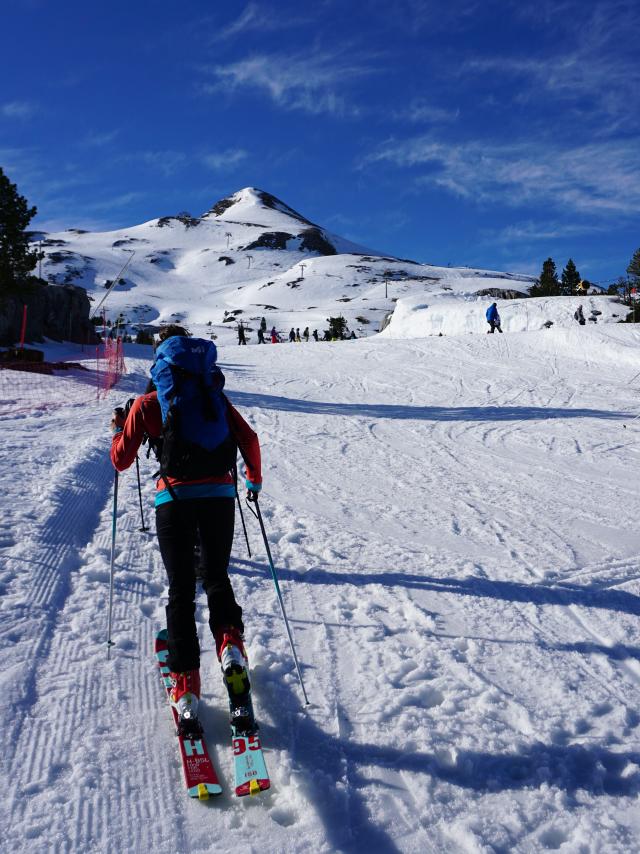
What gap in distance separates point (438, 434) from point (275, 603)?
26.5 ft

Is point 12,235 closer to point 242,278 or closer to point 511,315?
point 511,315

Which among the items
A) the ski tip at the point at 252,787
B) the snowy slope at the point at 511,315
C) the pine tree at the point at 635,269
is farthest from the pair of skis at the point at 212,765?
the pine tree at the point at 635,269

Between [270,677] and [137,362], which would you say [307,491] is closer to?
[270,677]

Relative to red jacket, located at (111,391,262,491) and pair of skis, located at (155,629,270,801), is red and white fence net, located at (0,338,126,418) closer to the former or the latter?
red jacket, located at (111,391,262,491)

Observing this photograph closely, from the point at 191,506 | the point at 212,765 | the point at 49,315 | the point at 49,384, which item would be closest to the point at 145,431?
the point at 191,506

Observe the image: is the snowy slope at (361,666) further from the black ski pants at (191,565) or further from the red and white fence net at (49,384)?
the red and white fence net at (49,384)

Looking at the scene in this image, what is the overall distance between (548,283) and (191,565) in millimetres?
76639

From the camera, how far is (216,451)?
3227 mm

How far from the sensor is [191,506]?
10.4 ft

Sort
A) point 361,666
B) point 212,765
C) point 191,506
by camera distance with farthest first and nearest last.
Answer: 1. point 361,666
2. point 191,506
3. point 212,765

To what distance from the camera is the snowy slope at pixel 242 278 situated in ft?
326

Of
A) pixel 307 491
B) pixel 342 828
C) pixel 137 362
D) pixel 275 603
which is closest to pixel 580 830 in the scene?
pixel 342 828

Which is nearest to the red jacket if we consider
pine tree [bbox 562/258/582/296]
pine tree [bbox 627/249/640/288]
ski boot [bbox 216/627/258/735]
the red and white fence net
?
ski boot [bbox 216/627/258/735]

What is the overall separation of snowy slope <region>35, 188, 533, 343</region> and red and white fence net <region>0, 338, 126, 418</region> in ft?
179
